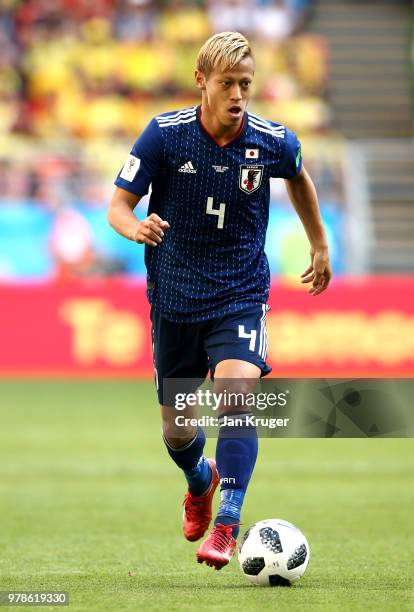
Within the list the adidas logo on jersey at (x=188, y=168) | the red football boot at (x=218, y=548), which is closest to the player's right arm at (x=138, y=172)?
the adidas logo on jersey at (x=188, y=168)

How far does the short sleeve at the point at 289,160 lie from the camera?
226 inches

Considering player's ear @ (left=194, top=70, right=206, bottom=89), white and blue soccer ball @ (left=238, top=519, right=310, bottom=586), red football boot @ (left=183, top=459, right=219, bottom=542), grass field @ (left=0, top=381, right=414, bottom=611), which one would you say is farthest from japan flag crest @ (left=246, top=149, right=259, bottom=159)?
grass field @ (left=0, top=381, right=414, bottom=611)

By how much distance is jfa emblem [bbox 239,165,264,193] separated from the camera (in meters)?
5.64

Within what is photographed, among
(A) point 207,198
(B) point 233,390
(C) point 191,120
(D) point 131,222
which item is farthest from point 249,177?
(B) point 233,390

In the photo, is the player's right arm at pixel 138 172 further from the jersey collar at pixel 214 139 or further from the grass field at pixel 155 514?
the grass field at pixel 155 514

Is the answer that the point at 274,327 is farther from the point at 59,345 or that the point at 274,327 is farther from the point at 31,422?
the point at 31,422

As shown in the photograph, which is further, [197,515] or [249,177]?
[197,515]

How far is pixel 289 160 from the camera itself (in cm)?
576

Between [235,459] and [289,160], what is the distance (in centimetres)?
135

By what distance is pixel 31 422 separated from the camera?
1276cm

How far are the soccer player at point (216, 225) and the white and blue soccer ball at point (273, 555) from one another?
0.59 feet

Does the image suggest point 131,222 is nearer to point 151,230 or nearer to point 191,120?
point 151,230

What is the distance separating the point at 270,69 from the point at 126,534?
49.8ft

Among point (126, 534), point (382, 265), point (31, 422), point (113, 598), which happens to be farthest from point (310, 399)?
point (382, 265)
